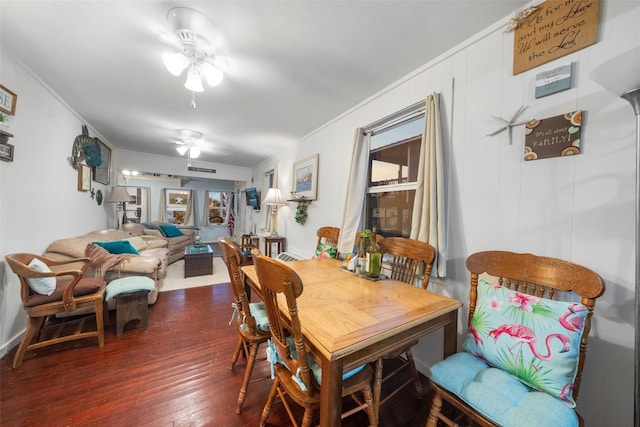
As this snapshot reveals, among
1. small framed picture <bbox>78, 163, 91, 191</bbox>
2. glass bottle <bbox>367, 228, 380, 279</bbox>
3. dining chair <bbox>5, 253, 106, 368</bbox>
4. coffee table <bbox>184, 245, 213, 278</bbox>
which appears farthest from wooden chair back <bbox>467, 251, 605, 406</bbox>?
small framed picture <bbox>78, 163, 91, 191</bbox>

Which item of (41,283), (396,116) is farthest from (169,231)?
(396,116)

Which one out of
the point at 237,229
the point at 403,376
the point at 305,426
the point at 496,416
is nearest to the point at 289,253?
the point at 403,376

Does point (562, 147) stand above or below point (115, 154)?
below

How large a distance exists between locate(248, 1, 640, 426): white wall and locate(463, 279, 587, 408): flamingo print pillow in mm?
359

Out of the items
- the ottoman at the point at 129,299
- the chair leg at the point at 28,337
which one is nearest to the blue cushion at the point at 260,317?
the ottoman at the point at 129,299

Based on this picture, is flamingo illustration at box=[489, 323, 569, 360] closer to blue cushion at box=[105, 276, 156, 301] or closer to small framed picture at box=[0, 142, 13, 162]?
blue cushion at box=[105, 276, 156, 301]

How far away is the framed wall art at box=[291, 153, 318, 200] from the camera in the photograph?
3.33m

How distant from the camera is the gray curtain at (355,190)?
2430 millimetres

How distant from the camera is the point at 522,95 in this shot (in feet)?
4.38

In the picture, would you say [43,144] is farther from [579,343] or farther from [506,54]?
[579,343]

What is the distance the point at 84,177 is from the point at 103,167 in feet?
3.55

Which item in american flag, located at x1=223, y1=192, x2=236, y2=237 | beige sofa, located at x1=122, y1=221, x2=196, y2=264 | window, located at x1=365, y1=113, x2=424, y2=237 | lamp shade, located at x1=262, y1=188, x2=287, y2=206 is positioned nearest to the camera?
window, located at x1=365, y1=113, x2=424, y2=237

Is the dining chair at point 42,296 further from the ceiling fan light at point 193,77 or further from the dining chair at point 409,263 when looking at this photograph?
the dining chair at point 409,263

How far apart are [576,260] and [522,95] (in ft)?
3.25
